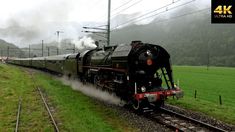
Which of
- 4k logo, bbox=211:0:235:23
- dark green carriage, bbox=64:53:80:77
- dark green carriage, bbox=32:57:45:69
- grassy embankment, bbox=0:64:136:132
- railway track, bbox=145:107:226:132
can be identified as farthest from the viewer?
dark green carriage, bbox=32:57:45:69

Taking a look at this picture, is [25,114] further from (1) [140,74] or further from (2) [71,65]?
(2) [71,65]

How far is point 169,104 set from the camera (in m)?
16.3

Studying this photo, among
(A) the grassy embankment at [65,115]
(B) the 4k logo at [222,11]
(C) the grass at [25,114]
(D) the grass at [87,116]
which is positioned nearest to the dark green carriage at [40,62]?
(C) the grass at [25,114]

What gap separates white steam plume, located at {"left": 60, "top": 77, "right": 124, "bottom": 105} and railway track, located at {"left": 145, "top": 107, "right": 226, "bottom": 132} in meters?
3.01

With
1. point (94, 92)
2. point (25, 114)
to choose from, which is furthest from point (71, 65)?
point (25, 114)

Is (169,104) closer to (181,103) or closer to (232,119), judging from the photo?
(181,103)

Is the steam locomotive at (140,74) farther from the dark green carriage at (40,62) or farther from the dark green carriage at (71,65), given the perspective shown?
the dark green carriage at (40,62)

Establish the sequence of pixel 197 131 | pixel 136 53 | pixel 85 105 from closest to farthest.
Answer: pixel 197 131 < pixel 136 53 < pixel 85 105

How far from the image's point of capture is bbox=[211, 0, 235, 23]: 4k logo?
12.2 meters

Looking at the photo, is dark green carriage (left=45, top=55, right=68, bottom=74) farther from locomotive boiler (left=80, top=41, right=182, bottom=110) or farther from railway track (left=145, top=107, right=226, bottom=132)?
railway track (left=145, top=107, right=226, bottom=132)

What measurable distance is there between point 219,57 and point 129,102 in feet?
609

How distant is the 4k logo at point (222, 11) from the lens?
12.2 metres

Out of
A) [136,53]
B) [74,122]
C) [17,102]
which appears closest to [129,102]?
[136,53]

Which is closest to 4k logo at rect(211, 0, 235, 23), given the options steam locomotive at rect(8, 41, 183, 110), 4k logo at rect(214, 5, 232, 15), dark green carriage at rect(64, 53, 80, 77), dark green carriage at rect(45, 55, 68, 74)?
4k logo at rect(214, 5, 232, 15)
